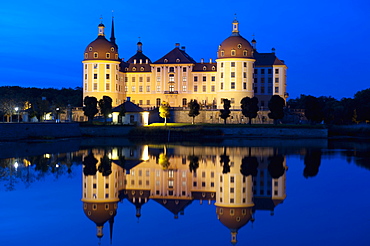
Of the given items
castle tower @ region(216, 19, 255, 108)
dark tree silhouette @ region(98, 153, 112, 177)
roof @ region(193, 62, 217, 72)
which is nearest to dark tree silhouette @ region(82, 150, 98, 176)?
dark tree silhouette @ region(98, 153, 112, 177)

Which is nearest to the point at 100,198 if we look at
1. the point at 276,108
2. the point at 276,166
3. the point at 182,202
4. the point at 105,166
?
the point at 182,202

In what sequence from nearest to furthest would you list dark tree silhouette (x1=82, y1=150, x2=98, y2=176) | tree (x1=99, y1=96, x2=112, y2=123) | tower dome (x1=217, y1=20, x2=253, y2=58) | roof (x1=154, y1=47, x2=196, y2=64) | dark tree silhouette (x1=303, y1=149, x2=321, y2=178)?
1. dark tree silhouette (x1=82, y1=150, x2=98, y2=176)
2. dark tree silhouette (x1=303, y1=149, x2=321, y2=178)
3. tree (x1=99, y1=96, x2=112, y2=123)
4. tower dome (x1=217, y1=20, x2=253, y2=58)
5. roof (x1=154, y1=47, x2=196, y2=64)

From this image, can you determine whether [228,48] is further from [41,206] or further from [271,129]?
[41,206]

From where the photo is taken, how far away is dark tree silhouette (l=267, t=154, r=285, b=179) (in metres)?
21.3

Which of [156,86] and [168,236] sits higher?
[156,86]

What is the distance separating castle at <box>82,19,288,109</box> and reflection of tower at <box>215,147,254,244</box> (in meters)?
41.0

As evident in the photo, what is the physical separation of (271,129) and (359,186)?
3188cm

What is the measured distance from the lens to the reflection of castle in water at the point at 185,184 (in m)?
14.2

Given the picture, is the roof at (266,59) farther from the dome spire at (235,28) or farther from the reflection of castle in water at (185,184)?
the reflection of castle in water at (185,184)

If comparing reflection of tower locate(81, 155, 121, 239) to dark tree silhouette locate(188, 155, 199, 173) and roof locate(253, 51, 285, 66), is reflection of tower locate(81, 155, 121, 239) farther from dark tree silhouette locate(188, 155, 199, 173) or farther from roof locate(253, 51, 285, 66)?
roof locate(253, 51, 285, 66)

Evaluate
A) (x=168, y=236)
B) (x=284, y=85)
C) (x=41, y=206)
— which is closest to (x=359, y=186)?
(x=168, y=236)

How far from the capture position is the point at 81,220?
506 inches

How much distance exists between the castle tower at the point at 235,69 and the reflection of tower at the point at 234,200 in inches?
1593

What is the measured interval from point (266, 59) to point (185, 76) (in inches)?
451
